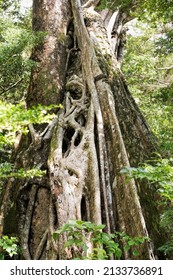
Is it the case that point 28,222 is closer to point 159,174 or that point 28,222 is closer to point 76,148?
point 76,148

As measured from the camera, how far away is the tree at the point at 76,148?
295 cm

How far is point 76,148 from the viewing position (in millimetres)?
3365

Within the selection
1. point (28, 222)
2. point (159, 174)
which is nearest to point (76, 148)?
point (28, 222)

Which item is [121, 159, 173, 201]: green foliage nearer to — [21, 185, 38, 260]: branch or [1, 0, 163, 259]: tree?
[1, 0, 163, 259]: tree

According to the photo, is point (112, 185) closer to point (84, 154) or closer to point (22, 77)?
point (84, 154)

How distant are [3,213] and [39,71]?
210 centimetres

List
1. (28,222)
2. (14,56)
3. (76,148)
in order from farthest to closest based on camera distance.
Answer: (14,56) < (76,148) < (28,222)

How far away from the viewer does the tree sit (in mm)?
2949

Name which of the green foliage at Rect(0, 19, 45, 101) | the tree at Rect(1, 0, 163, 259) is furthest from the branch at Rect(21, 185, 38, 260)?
the green foliage at Rect(0, 19, 45, 101)
